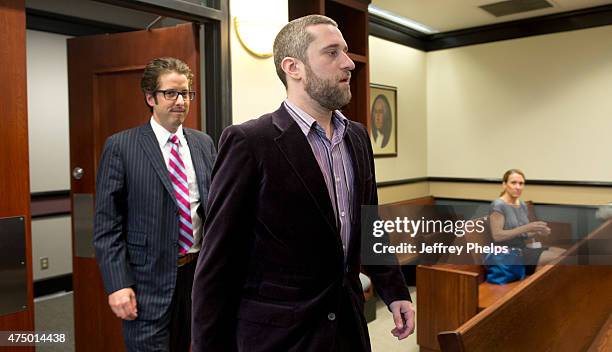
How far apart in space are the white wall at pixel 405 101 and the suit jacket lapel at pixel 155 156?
2706 millimetres

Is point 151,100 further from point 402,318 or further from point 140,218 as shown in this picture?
point 402,318

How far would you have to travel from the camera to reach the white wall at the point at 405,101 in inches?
159

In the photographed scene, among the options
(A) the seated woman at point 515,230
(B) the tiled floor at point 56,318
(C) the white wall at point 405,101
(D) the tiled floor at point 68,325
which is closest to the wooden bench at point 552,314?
(A) the seated woman at point 515,230

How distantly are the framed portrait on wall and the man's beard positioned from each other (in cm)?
290

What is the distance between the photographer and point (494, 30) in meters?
4.21

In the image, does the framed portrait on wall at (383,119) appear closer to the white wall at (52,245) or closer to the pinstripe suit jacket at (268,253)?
the white wall at (52,245)

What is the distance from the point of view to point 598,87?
378 centimetres

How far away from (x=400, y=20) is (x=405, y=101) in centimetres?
66

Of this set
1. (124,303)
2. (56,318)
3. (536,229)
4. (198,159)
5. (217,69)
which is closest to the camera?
(124,303)

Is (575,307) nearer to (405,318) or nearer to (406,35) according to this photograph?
(405,318)

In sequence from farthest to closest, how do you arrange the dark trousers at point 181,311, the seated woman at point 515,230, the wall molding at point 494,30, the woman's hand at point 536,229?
the wall molding at point 494,30, the woman's hand at point 536,229, the seated woman at point 515,230, the dark trousers at point 181,311

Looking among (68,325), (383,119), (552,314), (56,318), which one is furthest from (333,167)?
(383,119)

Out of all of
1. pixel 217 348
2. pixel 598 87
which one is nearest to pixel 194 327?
pixel 217 348

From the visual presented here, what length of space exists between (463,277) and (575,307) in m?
Result: 0.65
